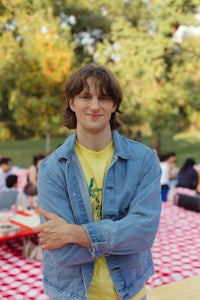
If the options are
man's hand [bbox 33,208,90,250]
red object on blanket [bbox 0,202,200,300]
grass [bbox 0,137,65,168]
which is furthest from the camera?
grass [bbox 0,137,65,168]

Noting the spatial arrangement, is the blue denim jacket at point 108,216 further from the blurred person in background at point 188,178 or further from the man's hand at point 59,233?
the blurred person in background at point 188,178

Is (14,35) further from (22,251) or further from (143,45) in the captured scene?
(22,251)

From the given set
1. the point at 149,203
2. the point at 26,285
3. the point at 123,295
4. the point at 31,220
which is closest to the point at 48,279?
the point at 123,295

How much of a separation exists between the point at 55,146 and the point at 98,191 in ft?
54.3

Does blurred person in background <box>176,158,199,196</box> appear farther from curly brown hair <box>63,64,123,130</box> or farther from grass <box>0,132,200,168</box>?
grass <box>0,132,200,168</box>

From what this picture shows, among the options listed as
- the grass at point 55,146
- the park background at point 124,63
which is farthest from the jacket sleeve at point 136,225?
the grass at point 55,146

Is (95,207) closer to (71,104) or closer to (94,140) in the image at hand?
(94,140)

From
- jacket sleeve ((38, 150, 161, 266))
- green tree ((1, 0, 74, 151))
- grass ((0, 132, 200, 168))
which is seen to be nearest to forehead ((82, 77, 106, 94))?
jacket sleeve ((38, 150, 161, 266))

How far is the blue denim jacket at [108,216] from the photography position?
1.28 meters

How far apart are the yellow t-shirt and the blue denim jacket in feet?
0.08

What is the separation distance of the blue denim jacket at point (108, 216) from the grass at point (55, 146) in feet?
50.7

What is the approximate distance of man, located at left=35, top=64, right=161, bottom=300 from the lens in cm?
129

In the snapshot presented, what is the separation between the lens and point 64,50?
1125 centimetres

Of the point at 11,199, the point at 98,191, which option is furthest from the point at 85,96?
the point at 11,199
